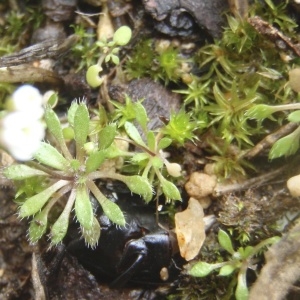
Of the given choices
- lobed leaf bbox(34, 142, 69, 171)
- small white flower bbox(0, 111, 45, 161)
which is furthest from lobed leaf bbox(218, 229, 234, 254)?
small white flower bbox(0, 111, 45, 161)

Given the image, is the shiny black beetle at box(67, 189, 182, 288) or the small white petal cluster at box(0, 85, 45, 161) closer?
the small white petal cluster at box(0, 85, 45, 161)

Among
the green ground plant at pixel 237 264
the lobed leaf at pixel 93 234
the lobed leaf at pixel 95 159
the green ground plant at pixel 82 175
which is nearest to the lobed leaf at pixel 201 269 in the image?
the green ground plant at pixel 237 264

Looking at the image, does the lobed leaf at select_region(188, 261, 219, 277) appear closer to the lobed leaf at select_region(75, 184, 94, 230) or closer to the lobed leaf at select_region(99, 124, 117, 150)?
the lobed leaf at select_region(75, 184, 94, 230)

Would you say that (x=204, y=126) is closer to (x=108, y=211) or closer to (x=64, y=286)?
(x=108, y=211)

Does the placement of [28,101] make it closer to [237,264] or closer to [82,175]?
[82,175]

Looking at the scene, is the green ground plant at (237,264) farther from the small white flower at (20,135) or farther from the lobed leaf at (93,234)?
the small white flower at (20,135)

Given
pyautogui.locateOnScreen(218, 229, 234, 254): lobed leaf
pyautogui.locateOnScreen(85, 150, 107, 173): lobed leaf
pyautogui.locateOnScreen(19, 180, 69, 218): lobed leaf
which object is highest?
pyautogui.locateOnScreen(85, 150, 107, 173): lobed leaf
